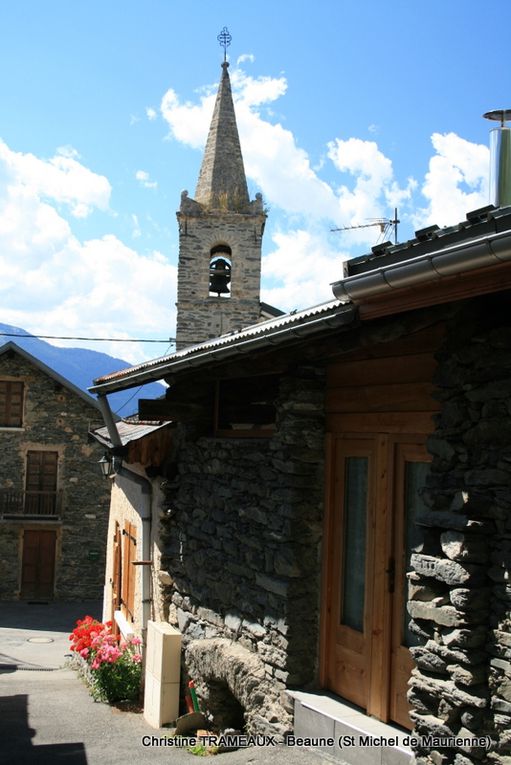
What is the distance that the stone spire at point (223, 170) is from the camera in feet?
72.3

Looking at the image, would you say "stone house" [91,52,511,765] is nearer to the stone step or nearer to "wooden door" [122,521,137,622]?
the stone step

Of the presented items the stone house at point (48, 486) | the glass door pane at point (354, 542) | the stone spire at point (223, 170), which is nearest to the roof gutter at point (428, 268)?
the glass door pane at point (354, 542)

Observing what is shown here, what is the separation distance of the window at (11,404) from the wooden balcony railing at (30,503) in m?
1.85

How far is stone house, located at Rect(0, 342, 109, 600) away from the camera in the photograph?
21891 millimetres

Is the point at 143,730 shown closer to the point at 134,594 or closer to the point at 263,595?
the point at 263,595

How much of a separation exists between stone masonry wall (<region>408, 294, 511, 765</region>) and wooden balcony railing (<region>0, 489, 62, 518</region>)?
62.1ft

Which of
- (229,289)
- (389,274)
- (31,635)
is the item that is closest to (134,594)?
(389,274)

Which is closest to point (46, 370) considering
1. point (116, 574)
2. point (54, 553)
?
point (54, 553)

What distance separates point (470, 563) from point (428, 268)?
145 cm

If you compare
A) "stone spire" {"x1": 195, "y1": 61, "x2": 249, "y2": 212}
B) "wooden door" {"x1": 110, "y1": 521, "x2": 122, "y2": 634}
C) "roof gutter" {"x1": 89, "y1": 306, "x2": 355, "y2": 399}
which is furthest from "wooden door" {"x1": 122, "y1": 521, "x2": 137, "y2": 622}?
"stone spire" {"x1": 195, "y1": 61, "x2": 249, "y2": 212}

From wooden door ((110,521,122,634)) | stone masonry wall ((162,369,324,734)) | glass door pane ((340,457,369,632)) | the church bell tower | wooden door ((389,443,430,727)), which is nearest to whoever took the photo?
wooden door ((389,443,430,727))

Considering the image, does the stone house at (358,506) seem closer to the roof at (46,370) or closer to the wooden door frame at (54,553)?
the roof at (46,370)

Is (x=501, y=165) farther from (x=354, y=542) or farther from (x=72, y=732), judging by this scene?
(x=72, y=732)

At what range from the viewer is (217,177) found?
2239 cm
